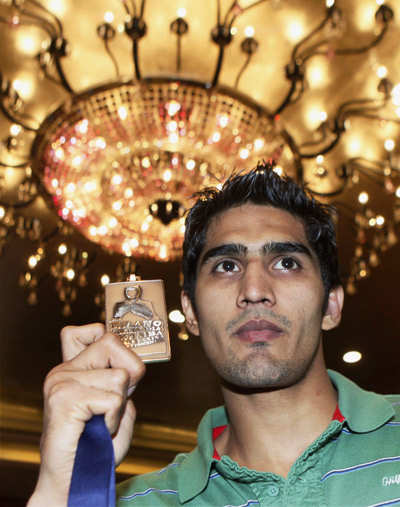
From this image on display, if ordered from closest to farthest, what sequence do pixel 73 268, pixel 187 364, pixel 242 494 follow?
pixel 242 494
pixel 73 268
pixel 187 364

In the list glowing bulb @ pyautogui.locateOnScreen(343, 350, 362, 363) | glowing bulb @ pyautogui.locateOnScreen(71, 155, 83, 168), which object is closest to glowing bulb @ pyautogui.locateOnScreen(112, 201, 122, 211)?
glowing bulb @ pyautogui.locateOnScreen(71, 155, 83, 168)

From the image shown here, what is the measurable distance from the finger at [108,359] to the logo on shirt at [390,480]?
567 mm

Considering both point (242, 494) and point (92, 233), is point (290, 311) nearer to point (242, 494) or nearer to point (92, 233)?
point (242, 494)

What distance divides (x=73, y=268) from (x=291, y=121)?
1.33 metres

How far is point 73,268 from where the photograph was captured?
295 centimetres

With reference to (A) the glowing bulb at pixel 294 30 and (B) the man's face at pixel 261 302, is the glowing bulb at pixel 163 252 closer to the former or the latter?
(A) the glowing bulb at pixel 294 30

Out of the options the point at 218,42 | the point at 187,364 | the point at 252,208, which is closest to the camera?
the point at 252,208

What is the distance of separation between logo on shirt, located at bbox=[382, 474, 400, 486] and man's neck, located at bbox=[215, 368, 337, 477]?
0.20 metres

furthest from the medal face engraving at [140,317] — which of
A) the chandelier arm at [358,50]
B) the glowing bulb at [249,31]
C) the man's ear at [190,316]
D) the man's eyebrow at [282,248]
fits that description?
the chandelier arm at [358,50]

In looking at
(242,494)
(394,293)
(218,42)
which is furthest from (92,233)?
(394,293)

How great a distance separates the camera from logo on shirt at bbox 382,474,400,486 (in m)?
1.16

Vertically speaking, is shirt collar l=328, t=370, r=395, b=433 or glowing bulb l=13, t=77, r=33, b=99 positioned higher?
glowing bulb l=13, t=77, r=33, b=99

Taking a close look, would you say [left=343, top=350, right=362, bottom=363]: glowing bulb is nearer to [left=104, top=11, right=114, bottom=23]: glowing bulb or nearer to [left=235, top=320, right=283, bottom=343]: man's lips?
[left=104, top=11, right=114, bottom=23]: glowing bulb

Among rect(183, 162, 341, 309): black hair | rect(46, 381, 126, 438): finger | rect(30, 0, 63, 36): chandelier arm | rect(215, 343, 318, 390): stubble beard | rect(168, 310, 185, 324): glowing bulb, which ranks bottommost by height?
rect(46, 381, 126, 438): finger
